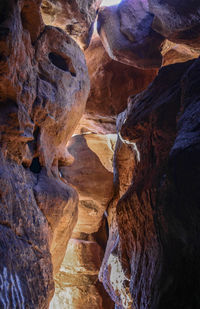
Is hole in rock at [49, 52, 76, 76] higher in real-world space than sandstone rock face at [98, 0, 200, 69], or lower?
lower

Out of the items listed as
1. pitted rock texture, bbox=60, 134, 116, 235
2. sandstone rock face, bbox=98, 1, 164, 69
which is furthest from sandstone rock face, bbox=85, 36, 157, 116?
pitted rock texture, bbox=60, 134, 116, 235

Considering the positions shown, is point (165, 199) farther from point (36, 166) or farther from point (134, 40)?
point (134, 40)

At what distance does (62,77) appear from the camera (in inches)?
207

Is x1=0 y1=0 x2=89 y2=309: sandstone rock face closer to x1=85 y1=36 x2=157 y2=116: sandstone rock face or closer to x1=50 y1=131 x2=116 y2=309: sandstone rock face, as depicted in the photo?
x1=85 y1=36 x2=157 y2=116: sandstone rock face

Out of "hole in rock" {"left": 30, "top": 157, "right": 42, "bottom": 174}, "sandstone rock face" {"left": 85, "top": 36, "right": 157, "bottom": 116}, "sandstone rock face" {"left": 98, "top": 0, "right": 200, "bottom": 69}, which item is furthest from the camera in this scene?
"sandstone rock face" {"left": 85, "top": 36, "right": 157, "bottom": 116}

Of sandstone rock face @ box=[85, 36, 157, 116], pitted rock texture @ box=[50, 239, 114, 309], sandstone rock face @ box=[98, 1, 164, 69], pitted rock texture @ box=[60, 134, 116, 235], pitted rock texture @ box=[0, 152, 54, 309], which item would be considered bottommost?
pitted rock texture @ box=[50, 239, 114, 309]

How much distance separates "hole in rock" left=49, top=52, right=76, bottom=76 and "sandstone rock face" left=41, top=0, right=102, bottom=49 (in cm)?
154

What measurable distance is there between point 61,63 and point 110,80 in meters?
3.86

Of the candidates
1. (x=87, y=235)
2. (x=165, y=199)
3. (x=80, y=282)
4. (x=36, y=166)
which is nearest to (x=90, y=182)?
(x=87, y=235)

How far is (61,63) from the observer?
573cm

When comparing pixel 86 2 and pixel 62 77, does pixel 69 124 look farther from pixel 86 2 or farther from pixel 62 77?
pixel 86 2

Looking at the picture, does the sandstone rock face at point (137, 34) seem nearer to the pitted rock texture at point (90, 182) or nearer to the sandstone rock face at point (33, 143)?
the sandstone rock face at point (33, 143)

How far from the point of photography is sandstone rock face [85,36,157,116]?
9266 mm

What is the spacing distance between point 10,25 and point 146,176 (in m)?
2.78
